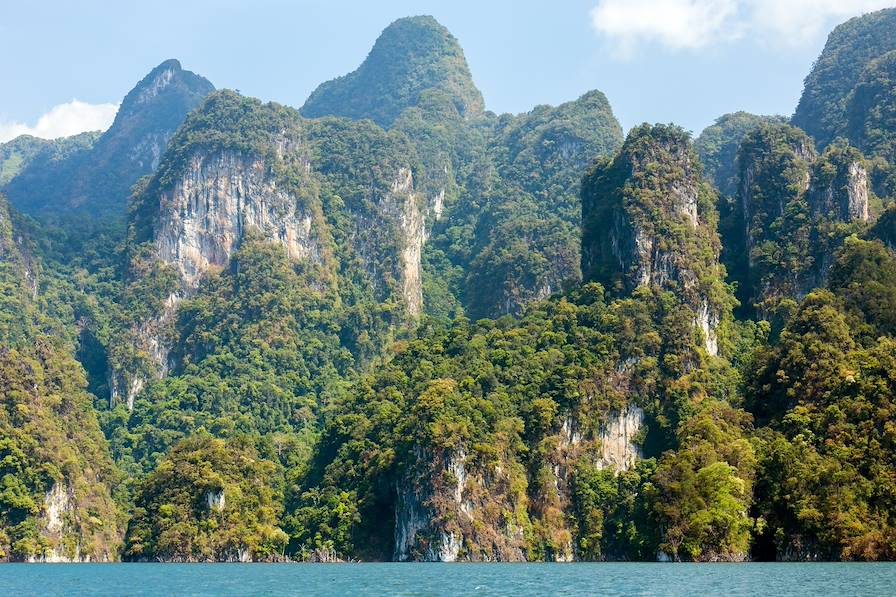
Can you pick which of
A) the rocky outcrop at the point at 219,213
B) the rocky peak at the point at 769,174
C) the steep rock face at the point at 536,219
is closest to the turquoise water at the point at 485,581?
the rocky peak at the point at 769,174

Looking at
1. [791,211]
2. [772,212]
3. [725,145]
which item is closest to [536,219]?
[725,145]

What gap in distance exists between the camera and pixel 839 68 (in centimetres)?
17188

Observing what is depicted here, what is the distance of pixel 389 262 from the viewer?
172 m

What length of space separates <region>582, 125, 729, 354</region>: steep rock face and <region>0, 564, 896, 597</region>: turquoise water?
129 feet

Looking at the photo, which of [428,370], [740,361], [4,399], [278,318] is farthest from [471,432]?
[278,318]

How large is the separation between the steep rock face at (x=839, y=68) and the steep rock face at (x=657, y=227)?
41606 millimetres

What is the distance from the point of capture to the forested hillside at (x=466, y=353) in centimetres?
8794

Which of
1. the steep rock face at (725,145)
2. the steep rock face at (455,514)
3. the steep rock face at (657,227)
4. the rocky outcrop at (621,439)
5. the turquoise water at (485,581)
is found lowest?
the turquoise water at (485,581)

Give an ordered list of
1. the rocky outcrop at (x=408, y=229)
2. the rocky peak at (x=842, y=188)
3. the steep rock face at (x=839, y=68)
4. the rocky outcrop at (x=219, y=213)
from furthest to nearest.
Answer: the rocky outcrop at (x=408, y=229) → the steep rock face at (x=839, y=68) → the rocky outcrop at (x=219, y=213) → the rocky peak at (x=842, y=188)

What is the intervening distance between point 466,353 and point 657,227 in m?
20.6

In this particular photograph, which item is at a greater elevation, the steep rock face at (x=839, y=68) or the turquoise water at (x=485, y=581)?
the steep rock face at (x=839, y=68)

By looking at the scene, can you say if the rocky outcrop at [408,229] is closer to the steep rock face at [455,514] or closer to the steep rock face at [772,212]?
the steep rock face at [772,212]

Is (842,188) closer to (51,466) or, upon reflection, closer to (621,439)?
(621,439)

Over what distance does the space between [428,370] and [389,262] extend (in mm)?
57835
